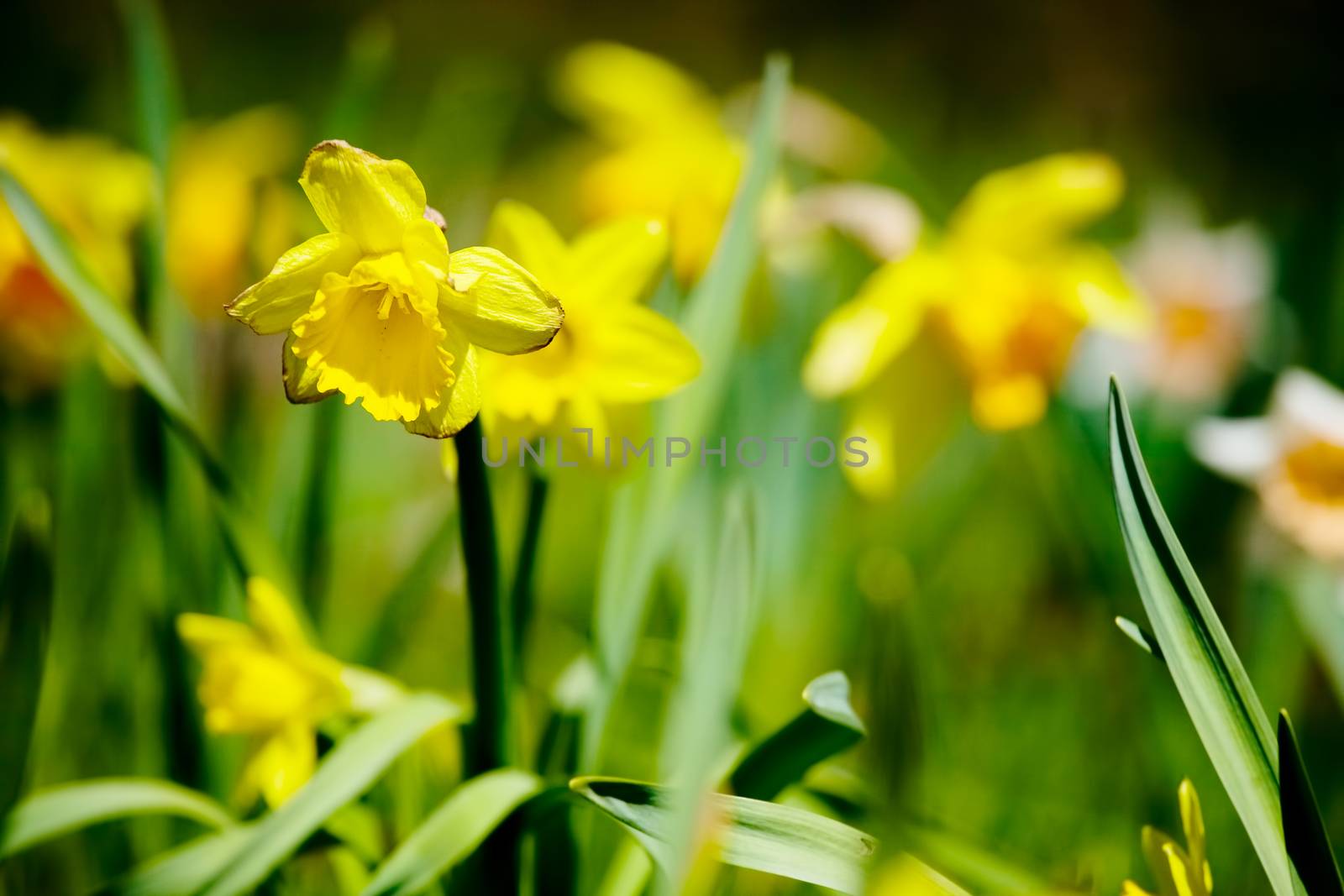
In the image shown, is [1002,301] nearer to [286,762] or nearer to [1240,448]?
[1240,448]

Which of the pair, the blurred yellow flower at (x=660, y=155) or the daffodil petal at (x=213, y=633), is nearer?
the daffodil petal at (x=213, y=633)

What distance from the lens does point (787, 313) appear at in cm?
124

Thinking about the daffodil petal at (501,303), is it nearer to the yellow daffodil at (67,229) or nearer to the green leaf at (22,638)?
the green leaf at (22,638)

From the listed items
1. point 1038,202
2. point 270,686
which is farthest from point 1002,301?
point 270,686

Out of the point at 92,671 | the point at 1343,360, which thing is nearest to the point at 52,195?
the point at 92,671

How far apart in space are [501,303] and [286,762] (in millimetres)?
340

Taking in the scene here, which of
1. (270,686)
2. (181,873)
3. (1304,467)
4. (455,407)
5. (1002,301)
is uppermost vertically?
(1002,301)

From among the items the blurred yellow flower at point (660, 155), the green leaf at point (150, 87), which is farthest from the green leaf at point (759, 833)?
the green leaf at point (150, 87)

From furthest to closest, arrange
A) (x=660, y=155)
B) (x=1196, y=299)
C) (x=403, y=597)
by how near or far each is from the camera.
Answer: (x=1196, y=299)
(x=660, y=155)
(x=403, y=597)

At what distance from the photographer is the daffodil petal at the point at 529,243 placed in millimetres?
615

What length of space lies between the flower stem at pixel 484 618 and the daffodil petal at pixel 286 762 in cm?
10

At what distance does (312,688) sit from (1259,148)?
2365 mm

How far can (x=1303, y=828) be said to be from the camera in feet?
1.65

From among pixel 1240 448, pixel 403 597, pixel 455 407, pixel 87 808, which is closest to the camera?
pixel 455 407
